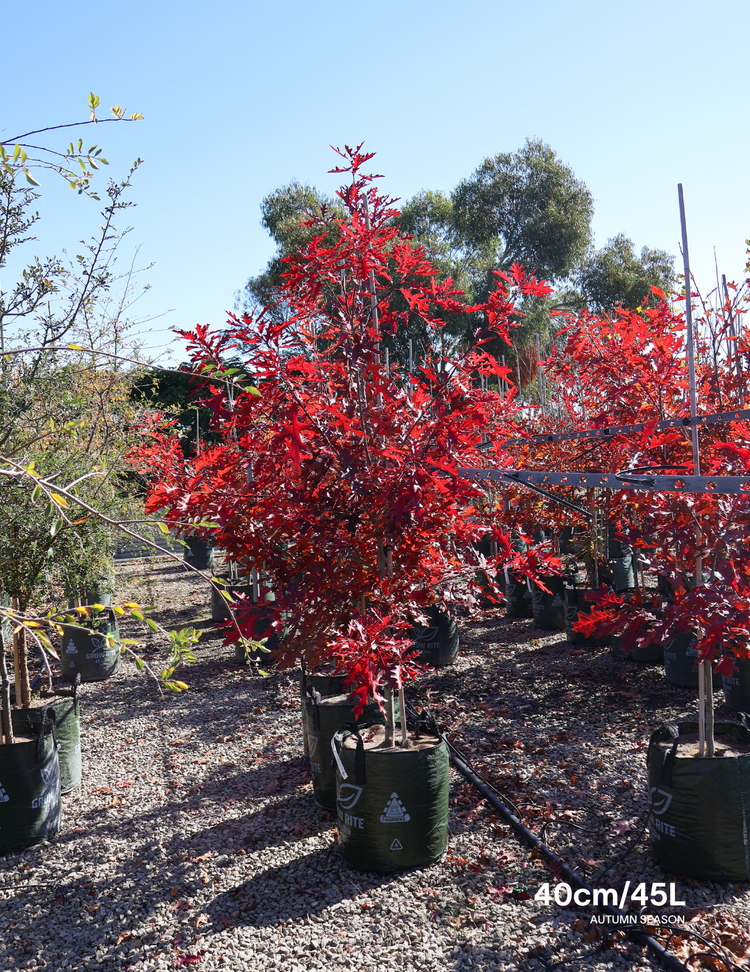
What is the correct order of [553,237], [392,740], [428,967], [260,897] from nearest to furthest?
[428,967]
[260,897]
[392,740]
[553,237]

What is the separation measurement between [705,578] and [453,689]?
2696 millimetres

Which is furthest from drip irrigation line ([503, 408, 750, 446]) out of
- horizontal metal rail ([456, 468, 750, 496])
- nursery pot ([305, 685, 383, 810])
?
nursery pot ([305, 685, 383, 810])

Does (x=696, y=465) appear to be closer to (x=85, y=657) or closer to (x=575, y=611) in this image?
(x=575, y=611)

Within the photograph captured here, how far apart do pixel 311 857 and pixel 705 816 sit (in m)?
1.83

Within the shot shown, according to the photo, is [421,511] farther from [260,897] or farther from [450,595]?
[260,897]

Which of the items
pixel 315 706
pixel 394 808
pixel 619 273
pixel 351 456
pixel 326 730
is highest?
pixel 619 273

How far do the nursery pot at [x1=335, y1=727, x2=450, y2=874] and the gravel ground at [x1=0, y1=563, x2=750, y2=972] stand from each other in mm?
91

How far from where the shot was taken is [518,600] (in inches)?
320

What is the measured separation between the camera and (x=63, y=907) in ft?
10.2

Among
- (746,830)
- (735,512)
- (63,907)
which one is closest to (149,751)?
(63,907)

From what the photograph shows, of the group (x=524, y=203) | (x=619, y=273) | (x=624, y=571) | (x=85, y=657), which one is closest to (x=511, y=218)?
(x=524, y=203)

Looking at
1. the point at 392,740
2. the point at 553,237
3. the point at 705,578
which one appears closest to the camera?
the point at 392,740

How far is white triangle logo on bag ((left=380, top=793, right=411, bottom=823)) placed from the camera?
3158 millimetres

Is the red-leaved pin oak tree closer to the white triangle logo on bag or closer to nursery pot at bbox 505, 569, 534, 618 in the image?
the white triangle logo on bag
